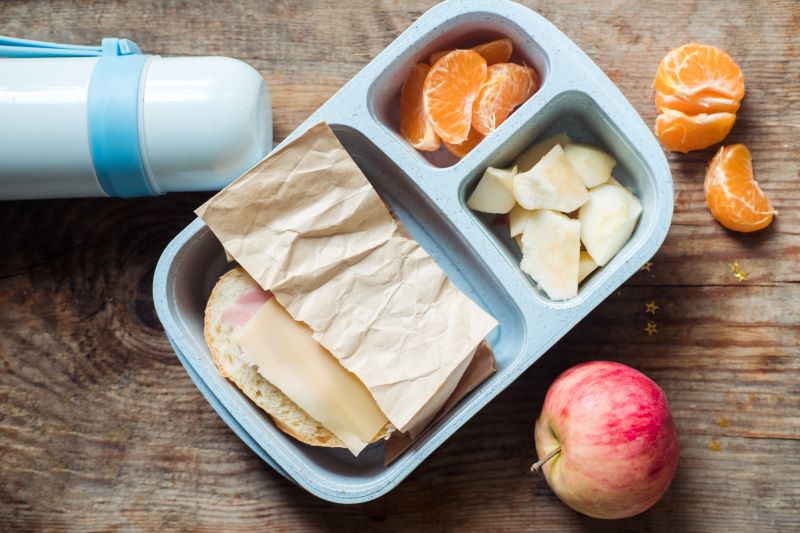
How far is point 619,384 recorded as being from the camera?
1.16 meters

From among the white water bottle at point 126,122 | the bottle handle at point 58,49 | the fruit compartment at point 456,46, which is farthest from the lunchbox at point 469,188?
the bottle handle at point 58,49

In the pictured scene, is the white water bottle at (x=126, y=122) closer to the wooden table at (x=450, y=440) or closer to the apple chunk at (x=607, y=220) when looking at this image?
the wooden table at (x=450, y=440)

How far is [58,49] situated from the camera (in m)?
1.21

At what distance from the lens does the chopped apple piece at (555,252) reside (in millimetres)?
1169

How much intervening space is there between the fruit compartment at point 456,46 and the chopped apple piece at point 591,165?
5.3 inches

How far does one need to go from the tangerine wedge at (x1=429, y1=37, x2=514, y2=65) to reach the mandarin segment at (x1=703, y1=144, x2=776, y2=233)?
446mm

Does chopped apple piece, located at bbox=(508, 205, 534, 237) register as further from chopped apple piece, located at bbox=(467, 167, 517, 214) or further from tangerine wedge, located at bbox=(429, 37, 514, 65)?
tangerine wedge, located at bbox=(429, 37, 514, 65)

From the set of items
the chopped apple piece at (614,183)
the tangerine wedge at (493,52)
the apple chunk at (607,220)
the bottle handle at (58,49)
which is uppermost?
the bottle handle at (58,49)

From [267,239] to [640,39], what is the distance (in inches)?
31.0

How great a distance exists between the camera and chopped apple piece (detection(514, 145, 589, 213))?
1.17 m

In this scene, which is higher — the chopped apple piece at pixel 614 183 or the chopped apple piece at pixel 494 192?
the chopped apple piece at pixel 494 192

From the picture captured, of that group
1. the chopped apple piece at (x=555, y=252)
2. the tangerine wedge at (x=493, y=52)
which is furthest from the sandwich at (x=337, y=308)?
the tangerine wedge at (x=493, y=52)

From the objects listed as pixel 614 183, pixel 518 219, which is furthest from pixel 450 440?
pixel 614 183

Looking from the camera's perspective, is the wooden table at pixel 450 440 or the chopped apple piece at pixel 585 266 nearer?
the chopped apple piece at pixel 585 266
